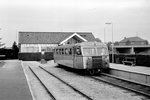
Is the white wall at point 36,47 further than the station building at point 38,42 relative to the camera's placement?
Yes

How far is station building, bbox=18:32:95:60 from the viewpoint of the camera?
49.2 meters

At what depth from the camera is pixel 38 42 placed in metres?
51.0

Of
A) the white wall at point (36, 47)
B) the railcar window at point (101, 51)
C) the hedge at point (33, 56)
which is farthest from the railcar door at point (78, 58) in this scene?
the white wall at point (36, 47)

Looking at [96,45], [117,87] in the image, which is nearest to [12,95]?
[117,87]

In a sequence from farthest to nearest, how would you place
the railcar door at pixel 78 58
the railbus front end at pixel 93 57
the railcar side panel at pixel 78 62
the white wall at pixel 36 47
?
1. the white wall at pixel 36 47
2. the railcar door at pixel 78 58
3. the railcar side panel at pixel 78 62
4. the railbus front end at pixel 93 57

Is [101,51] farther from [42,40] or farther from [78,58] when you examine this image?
[42,40]

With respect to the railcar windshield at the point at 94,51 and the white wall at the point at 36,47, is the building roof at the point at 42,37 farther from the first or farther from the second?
the railcar windshield at the point at 94,51

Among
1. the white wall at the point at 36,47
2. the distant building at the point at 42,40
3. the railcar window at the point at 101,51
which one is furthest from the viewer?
the white wall at the point at 36,47

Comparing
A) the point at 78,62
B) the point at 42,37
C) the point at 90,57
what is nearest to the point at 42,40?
the point at 42,37

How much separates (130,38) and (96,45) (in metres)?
111

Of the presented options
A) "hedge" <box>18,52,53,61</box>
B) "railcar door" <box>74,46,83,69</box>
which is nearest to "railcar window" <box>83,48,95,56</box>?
"railcar door" <box>74,46,83,69</box>

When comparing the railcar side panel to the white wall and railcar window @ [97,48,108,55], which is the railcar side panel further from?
the white wall

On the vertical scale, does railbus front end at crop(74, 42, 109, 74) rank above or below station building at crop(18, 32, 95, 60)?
below

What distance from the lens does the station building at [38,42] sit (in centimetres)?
4925
